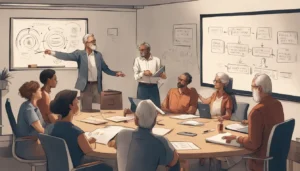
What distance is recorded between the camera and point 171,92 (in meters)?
6.18

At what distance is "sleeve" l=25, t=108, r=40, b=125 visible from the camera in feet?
15.5

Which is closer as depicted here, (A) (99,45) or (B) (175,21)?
(B) (175,21)

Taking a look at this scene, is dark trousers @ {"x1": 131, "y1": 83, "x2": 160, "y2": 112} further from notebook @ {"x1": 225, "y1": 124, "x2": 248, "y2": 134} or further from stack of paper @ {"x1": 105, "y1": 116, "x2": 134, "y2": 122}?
notebook @ {"x1": 225, "y1": 124, "x2": 248, "y2": 134}

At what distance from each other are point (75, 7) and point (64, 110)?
4.85m

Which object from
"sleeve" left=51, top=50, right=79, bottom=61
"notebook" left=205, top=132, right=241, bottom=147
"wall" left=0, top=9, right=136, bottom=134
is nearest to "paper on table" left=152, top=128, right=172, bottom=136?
"notebook" left=205, top=132, right=241, bottom=147

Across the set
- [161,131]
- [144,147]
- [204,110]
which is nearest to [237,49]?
[204,110]

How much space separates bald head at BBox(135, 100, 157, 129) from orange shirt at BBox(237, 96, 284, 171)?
0.90m

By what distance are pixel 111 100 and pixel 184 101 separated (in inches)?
36.3

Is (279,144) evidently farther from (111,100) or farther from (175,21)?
(175,21)

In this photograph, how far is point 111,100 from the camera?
234 inches

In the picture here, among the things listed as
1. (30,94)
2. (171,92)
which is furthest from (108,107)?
(30,94)

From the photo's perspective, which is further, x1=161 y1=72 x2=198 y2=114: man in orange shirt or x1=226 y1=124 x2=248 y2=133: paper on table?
x1=161 y1=72 x2=198 y2=114: man in orange shirt

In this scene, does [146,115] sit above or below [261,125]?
above

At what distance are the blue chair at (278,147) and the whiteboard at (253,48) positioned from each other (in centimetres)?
194
